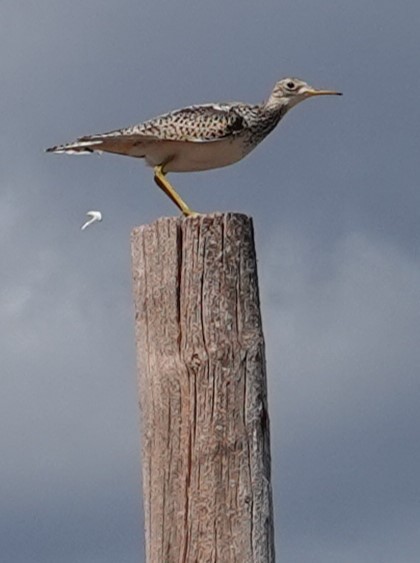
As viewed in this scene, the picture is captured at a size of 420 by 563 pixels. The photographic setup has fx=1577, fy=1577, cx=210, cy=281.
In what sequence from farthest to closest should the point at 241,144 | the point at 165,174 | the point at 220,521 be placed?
the point at 241,144 → the point at 165,174 → the point at 220,521

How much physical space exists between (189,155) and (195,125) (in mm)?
488

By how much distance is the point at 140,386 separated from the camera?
8336 millimetres

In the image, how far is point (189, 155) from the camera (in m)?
13.2

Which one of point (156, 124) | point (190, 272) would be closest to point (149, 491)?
point (190, 272)

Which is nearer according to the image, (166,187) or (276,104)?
(166,187)

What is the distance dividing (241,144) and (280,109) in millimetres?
1306

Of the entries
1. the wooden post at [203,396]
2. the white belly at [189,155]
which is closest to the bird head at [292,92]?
the white belly at [189,155]

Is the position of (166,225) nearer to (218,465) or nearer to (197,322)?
(197,322)

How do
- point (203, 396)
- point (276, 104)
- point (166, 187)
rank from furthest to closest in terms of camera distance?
point (276, 104) → point (166, 187) → point (203, 396)

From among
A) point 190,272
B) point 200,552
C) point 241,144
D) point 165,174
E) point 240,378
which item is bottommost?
point 200,552

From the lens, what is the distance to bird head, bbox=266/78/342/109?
50.5ft

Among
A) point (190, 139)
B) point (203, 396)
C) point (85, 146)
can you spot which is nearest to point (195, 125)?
point (190, 139)

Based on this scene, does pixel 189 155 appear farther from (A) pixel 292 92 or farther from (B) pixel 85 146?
(A) pixel 292 92

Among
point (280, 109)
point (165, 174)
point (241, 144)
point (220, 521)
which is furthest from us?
point (280, 109)
